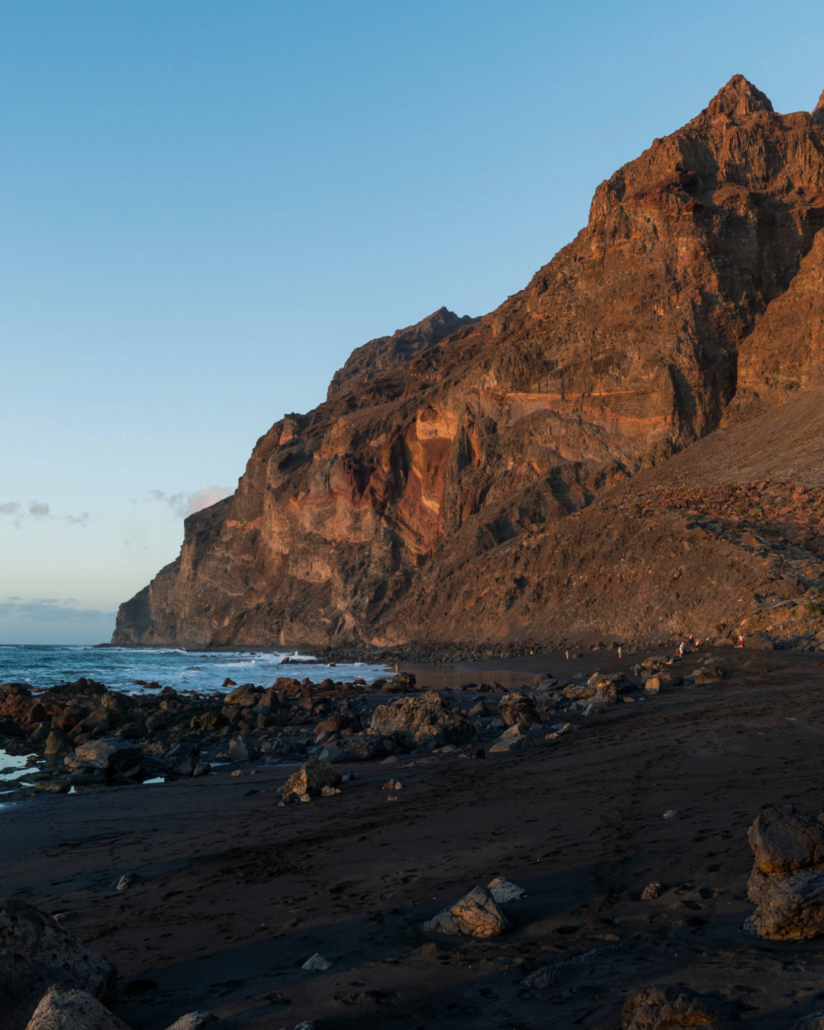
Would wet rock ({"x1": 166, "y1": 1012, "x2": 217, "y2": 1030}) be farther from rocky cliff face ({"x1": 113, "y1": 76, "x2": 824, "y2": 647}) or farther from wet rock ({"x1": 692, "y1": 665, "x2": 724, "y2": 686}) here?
rocky cliff face ({"x1": 113, "y1": 76, "x2": 824, "y2": 647})

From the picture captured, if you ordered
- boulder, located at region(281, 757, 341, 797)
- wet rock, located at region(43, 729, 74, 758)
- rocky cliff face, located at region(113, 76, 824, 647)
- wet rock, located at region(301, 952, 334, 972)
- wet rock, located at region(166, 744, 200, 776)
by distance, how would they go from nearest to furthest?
wet rock, located at region(301, 952, 334, 972) < boulder, located at region(281, 757, 341, 797) < wet rock, located at region(166, 744, 200, 776) < wet rock, located at region(43, 729, 74, 758) < rocky cliff face, located at region(113, 76, 824, 647)

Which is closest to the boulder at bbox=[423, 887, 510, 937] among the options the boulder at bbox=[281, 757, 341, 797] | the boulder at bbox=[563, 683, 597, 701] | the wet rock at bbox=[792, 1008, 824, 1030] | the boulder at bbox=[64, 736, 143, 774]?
the wet rock at bbox=[792, 1008, 824, 1030]

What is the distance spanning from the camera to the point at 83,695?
30.8 metres

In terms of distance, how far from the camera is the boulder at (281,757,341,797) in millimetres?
10555

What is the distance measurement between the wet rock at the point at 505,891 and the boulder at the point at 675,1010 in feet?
6.45

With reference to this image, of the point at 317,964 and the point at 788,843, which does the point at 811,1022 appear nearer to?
the point at 788,843

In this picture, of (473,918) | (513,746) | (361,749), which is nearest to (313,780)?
(361,749)

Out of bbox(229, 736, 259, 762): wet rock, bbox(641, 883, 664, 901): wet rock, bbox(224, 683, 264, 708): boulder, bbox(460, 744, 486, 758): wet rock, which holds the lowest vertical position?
bbox(224, 683, 264, 708): boulder

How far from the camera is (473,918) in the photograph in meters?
4.80

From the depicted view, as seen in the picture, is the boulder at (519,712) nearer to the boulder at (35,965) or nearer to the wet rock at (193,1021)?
the boulder at (35,965)

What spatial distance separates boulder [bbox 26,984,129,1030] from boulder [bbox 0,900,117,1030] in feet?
1.52

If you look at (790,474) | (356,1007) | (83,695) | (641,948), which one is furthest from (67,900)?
(790,474)

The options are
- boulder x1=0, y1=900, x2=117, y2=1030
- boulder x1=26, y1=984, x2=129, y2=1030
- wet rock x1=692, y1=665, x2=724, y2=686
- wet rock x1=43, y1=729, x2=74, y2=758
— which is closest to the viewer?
boulder x1=26, y1=984, x2=129, y2=1030

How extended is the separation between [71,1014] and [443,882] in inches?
117
